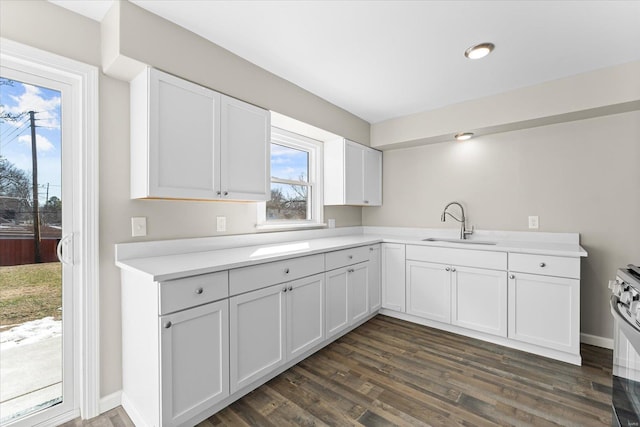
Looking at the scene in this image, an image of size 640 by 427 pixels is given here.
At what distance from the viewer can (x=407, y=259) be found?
10.0 ft

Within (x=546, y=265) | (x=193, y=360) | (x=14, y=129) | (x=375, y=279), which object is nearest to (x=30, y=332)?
(x=193, y=360)

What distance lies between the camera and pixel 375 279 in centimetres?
313

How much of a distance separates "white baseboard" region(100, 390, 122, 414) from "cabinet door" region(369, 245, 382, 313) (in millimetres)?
2151

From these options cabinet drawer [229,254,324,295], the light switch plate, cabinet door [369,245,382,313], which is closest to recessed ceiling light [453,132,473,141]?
cabinet door [369,245,382,313]

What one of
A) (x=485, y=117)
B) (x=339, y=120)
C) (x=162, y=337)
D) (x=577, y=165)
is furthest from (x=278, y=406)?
(x=577, y=165)

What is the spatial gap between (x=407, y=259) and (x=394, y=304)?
52 centimetres

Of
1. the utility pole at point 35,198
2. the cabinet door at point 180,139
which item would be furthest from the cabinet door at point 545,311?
the utility pole at point 35,198

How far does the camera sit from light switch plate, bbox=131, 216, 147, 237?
1860 millimetres

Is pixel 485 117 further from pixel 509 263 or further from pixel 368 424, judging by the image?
pixel 368 424

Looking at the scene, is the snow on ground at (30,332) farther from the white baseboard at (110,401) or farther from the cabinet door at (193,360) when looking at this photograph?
the cabinet door at (193,360)

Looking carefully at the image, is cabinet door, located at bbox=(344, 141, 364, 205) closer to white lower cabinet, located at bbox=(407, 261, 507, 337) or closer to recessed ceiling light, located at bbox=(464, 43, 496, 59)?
white lower cabinet, located at bbox=(407, 261, 507, 337)


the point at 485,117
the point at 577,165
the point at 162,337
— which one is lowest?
the point at 162,337

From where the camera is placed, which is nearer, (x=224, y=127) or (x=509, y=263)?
(x=224, y=127)

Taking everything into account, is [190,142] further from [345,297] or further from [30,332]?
[345,297]
